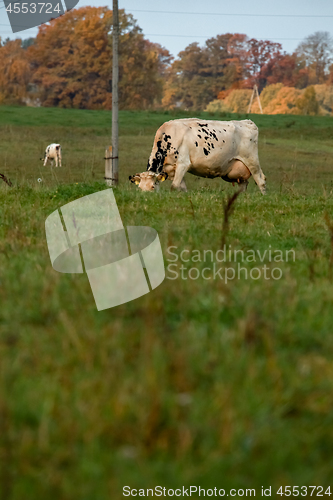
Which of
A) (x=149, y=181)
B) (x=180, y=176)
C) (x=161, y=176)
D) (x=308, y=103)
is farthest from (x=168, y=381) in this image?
(x=308, y=103)

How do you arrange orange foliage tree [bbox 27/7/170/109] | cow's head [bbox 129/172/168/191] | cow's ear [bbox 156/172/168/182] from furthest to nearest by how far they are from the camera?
orange foliage tree [bbox 27/7/170/109] < cow's ear [bbox 156/172/168/182] < cow's head [bbox 129/172/168/191]

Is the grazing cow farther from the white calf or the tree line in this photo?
the tree line

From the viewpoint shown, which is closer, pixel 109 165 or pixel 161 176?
pixel 161 176

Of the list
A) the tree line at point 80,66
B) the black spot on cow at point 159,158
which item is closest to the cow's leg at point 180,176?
the black spot on cow at point 159,158

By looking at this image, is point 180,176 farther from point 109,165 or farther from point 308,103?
point 308,103

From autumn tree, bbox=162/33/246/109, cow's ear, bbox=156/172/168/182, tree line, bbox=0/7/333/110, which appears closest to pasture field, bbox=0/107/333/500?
cow's ear, bbox=156/172/168/182

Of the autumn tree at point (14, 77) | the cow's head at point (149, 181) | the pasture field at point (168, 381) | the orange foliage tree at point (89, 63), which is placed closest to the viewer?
the pasture field at point (168, 381)

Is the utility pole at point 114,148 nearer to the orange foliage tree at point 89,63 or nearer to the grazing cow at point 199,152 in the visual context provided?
the grazing cow at point 199,152

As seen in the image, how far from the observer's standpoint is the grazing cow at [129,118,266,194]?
12.3 meters

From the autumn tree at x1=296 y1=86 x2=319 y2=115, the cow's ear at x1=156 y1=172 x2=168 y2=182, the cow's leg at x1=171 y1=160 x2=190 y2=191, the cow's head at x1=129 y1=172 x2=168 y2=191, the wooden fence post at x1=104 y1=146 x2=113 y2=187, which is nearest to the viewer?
the cow's head at x1=129 y1=172 x2=168 y2=191

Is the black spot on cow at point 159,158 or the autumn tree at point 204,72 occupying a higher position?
the autumn tree at point 204,72

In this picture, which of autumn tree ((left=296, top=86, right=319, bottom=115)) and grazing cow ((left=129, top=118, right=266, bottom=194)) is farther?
autumn tree ((left=296, top=86, right=319, bottom=115))

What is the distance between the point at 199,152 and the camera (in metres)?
12.6

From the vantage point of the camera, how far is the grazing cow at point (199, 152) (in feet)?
40.4
